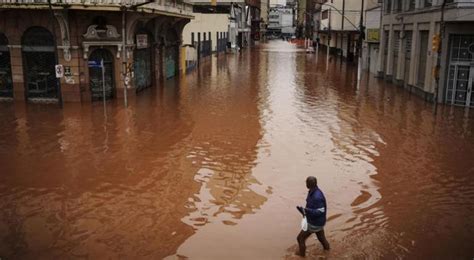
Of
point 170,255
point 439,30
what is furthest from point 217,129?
point 439,30

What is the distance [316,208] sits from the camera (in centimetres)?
878

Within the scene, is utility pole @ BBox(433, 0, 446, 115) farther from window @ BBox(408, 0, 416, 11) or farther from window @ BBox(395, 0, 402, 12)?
window @ BBox(395, 0, 402, 12)

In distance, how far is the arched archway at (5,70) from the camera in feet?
84.1

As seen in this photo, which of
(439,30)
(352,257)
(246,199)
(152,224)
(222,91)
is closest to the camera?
(352,257)

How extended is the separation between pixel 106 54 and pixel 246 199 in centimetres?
1694

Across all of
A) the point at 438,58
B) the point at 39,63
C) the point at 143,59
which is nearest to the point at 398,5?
the point at 438,58

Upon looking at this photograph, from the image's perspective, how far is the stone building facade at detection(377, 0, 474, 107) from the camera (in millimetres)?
24516

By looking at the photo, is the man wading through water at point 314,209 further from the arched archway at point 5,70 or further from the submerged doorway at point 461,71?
the arched archway at point 5,70

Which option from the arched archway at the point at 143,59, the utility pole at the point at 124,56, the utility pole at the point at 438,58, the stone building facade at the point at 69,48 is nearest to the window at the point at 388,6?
the utility pole at the point at 438,58

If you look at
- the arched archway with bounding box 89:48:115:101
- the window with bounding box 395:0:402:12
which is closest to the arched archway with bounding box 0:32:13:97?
the arched archway with bounding box 89:48:115:101

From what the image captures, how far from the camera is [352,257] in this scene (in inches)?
364

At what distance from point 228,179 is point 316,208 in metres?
5.24

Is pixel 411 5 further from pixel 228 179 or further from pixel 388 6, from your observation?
pixel 228 179

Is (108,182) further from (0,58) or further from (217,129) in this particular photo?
(0,58)
